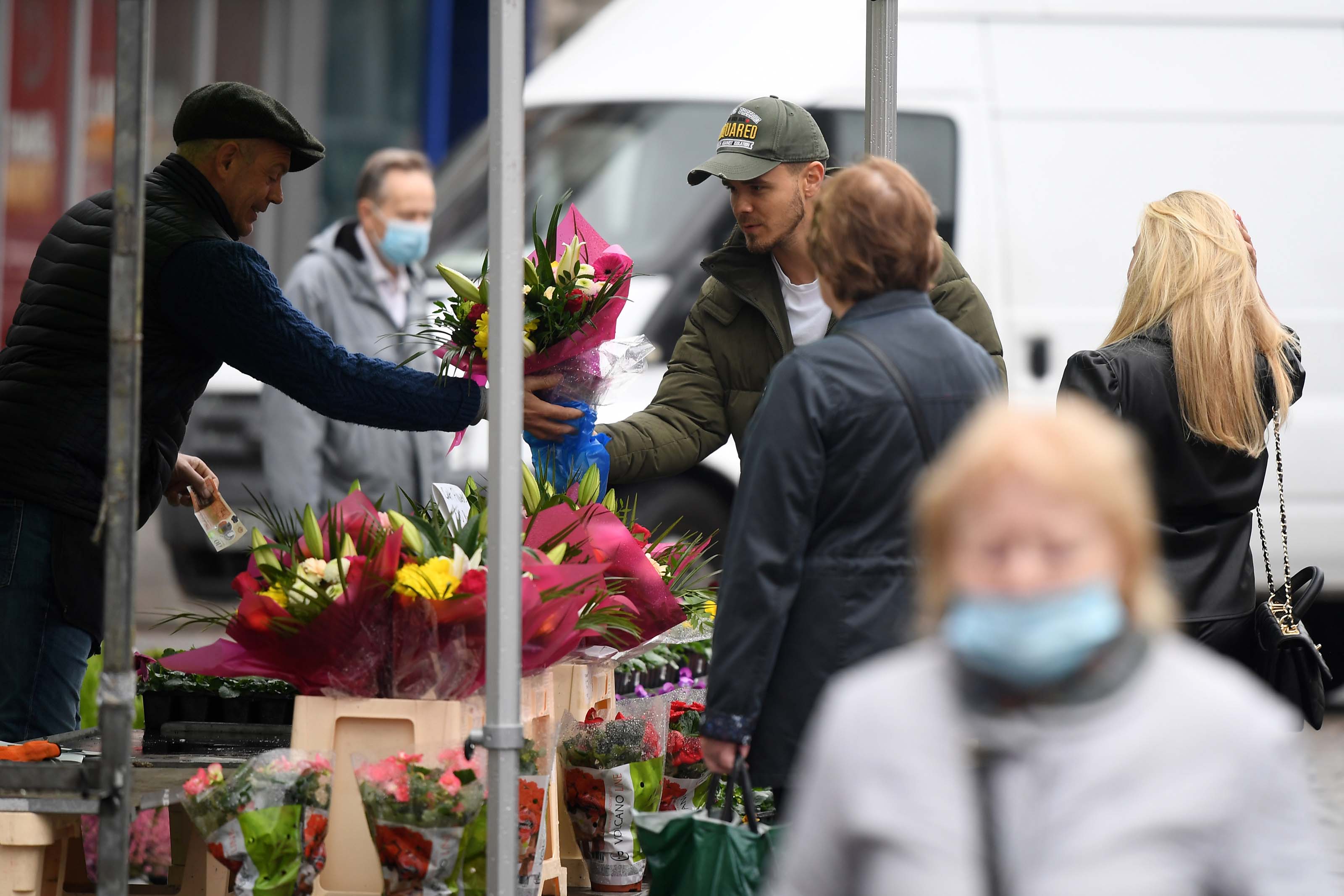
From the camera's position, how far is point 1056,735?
158cm

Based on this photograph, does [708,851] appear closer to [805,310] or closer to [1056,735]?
[1056,735]

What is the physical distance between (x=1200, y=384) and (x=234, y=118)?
2.12 meters

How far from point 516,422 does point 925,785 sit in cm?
148

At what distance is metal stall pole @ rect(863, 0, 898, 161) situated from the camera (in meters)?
4.04

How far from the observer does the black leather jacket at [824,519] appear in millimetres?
2646

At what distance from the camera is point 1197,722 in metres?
1.57

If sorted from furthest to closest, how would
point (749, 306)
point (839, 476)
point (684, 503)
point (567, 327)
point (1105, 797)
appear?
1. point (684, 503)
2. point (749, 306)
3. point (567, 327)
4. point (839, 476)
5. point (1105, 797)

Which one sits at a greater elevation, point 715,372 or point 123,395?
point 715,372

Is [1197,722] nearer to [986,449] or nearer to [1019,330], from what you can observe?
[986,449]

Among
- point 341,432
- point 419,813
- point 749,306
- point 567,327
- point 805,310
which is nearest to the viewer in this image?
point 419,813

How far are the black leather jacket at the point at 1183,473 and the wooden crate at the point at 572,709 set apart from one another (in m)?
1.25

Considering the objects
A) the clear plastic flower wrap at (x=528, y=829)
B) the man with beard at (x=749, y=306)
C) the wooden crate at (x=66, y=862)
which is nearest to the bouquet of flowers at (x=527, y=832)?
the clear plastic flower wrap at (x=528, y=829)

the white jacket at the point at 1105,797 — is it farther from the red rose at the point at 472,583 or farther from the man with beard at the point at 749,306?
the man with beard at the point at 749,306

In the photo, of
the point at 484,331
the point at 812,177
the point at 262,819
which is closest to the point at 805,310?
the point at 812,177
